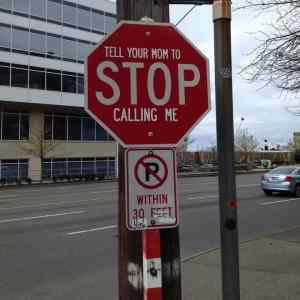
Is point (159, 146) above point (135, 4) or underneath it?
underneath

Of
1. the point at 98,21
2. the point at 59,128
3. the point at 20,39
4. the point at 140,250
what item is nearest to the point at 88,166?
the point at 59,128

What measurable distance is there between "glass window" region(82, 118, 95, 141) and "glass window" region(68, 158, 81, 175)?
8.76ft

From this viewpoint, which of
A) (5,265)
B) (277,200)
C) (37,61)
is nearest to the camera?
(5,265)

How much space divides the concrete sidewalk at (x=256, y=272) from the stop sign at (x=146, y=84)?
3741mm

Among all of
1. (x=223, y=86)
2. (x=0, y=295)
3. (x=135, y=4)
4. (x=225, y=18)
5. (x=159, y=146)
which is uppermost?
(x=135, y=4)

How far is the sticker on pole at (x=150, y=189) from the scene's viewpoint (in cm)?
321

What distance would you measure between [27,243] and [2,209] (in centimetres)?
744

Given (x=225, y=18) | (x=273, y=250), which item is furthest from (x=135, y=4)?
(x=273, y=250)

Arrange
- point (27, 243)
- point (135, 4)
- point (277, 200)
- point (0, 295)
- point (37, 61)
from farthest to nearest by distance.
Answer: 1. point (37, 61)
2. point (277, 200)
3. point (27, 243)
4. point (0, 295)
5. point (135, 4)

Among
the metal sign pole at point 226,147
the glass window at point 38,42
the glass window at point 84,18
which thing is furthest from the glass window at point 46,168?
the metal sign pole at point 226,147

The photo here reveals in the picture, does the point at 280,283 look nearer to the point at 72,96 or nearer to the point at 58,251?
the point at 58,251

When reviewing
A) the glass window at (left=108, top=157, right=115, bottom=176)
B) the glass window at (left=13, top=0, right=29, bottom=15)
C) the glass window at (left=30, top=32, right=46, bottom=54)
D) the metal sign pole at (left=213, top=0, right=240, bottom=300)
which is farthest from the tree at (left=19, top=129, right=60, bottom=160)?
the metal sign pole at (left=213, top=0, right=240, bottom=300)

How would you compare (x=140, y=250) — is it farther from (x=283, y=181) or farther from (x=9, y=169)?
(x=9, y=169)

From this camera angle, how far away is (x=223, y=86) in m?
3.49
